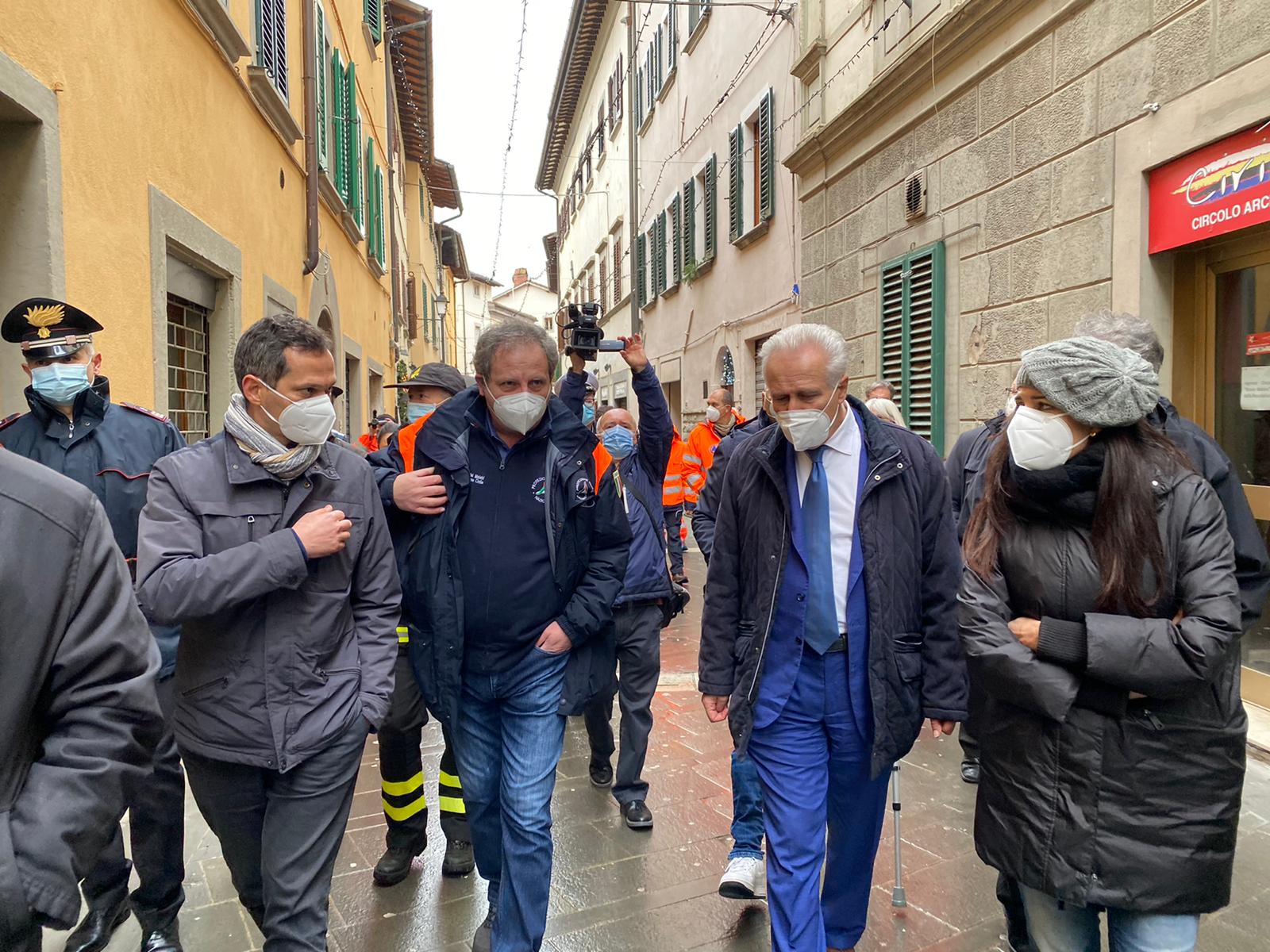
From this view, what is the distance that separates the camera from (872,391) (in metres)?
6.56

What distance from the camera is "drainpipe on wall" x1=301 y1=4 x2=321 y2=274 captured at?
893 centimetres

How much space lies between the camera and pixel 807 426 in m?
2.65

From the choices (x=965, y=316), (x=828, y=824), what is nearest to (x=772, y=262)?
(x=965, y=316)

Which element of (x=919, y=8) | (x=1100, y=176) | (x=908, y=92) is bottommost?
(x=1100, y=176)

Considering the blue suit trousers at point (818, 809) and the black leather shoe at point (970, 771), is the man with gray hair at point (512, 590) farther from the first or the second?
the black leather shoe at point (970, 771)

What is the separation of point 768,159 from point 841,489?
10111 mm

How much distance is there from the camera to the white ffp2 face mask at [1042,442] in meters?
2.19

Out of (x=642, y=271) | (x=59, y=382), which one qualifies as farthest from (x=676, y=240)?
(x=59, y=382)

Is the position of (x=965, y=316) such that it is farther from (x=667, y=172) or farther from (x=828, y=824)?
(x=667, y=172)

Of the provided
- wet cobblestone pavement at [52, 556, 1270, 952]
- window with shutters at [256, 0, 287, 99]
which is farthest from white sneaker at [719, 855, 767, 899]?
window with shutters at [256, 0, 287, 99]

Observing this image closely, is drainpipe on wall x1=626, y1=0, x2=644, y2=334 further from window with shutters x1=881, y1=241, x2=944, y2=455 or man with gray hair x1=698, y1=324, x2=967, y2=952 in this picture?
man with gray hair x1=698, y1=324, x2=967, y2=952

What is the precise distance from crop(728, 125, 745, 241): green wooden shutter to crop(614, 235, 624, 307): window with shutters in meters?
10.3

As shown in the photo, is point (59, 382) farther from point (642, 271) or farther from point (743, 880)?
point (642, 271)

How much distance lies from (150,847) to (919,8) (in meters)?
7.71
